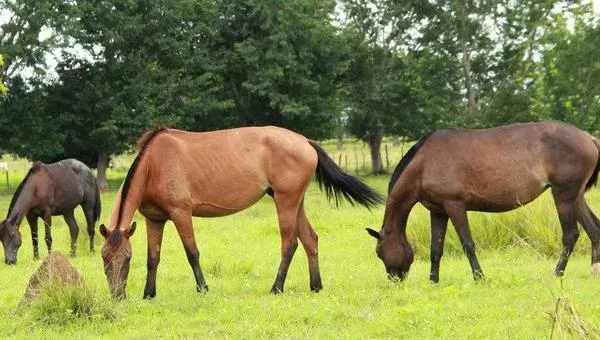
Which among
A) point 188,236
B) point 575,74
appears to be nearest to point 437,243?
point 188,236

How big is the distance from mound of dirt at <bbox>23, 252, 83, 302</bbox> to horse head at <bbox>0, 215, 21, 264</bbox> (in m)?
5.37

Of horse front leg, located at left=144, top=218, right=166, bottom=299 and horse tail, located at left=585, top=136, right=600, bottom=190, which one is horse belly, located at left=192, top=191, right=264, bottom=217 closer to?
horse front leg, located at left=144, top=218, right=166, bottom=299

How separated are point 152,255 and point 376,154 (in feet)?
116

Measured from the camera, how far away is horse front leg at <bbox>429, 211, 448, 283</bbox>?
914 cm

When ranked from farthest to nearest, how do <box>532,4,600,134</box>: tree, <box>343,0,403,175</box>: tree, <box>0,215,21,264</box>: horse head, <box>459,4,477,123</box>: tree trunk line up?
<box>343,0,403,175</box>: tree → <box>459,4,477,123</box>: tree trunk → <box>532,4,600,134</box>: tree → <box>0,215,21,264</box>: horse head

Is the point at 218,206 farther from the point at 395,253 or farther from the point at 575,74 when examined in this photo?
the point at 575,74

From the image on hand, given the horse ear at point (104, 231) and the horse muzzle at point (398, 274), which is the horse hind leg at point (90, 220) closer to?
the horse ear at point (104, 231)

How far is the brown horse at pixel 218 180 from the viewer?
8859 mm

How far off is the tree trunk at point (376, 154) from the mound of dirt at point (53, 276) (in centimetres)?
3588

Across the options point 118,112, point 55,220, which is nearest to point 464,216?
point 55,220

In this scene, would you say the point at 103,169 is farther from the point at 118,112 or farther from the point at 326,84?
the point at 326,84

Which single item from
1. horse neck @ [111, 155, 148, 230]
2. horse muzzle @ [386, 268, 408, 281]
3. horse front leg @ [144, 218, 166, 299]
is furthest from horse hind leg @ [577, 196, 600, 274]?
horse neck @ [111, 155, 148, 230]

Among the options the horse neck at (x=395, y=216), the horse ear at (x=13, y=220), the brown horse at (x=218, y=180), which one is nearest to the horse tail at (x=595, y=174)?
the horse neck at (x=395, y=216)

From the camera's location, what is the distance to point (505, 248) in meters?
12.0
